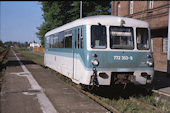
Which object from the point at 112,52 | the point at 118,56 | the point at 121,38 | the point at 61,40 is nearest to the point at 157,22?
the point at 61,40

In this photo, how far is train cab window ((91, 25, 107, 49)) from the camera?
7358mm

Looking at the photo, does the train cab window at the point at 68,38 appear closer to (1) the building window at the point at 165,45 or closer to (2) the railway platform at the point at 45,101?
(2) the railway platform at the point at 45,101

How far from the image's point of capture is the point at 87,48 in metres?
7.28

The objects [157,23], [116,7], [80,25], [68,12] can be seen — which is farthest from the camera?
[68,12]

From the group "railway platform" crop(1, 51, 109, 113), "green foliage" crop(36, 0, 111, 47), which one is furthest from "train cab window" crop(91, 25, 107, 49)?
"green foliage" crop(36, 0, 111, 47)

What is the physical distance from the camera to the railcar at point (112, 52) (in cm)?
722

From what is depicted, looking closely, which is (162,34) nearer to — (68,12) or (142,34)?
(142,34)

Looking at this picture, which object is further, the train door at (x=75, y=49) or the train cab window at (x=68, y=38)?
the train cab window at (x=68, y=38)

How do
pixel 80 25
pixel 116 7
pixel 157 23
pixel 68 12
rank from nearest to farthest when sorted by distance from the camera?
pixel 80 25, pixel 157 23, pixel 116 7, pixel 68 12

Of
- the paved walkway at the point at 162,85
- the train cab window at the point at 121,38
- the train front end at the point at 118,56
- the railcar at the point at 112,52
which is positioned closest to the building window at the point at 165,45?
the paved walkway at the point at 162,85

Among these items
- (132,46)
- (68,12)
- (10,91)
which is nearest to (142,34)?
(132,46)

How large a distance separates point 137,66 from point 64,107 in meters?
3.02

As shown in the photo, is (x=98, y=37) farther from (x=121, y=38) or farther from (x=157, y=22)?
(x=157, y=22)

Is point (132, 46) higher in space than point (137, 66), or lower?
higher
